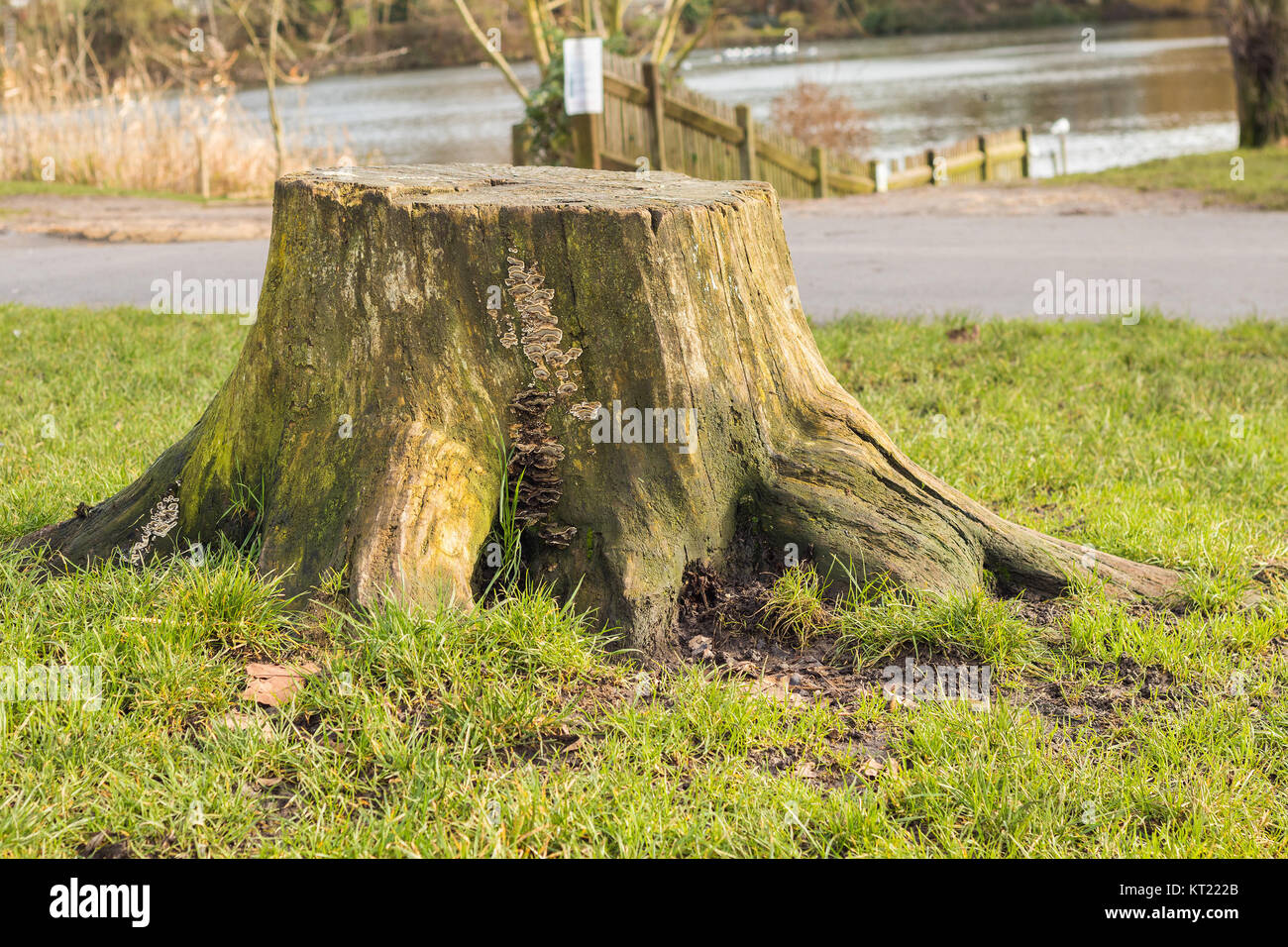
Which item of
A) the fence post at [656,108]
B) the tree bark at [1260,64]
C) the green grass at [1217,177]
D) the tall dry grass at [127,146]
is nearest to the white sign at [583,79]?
the fence post at [656,108]

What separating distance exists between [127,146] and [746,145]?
935cm

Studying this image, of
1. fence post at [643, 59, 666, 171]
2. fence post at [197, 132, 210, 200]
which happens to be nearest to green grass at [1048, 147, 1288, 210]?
fence post at [643, 59, 666, 171]

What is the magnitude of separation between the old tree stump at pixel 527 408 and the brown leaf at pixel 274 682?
25 centimetres

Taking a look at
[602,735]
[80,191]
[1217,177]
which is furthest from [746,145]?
[602,735]

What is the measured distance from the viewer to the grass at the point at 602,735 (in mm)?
2279

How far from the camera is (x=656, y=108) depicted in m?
13.8

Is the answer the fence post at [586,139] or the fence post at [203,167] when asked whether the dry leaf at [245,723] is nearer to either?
the fence post at [586,139]

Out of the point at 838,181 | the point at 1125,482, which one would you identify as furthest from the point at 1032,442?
the point at 838,181

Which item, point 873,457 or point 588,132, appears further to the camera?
point 588,132

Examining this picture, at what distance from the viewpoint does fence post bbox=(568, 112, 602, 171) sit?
534 inches

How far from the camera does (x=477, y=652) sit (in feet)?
8.91

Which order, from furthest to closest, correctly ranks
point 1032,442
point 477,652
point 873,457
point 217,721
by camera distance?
point 1032,442 → point 873,457 → point 477,652 → point 217,721

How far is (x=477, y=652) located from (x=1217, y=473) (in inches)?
135
